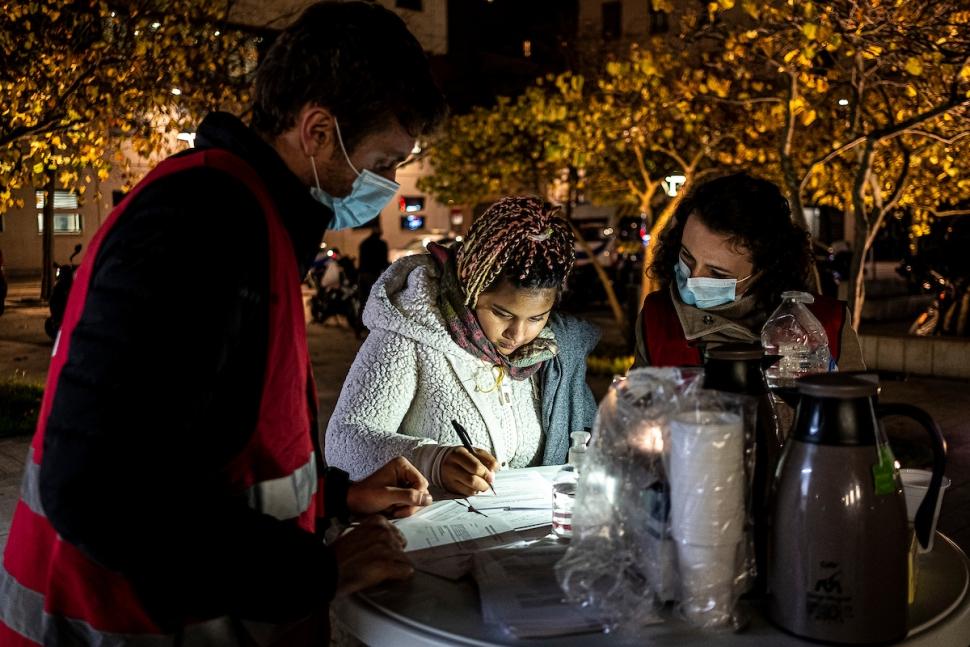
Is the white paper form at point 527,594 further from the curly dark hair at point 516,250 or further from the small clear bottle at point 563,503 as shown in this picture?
the curly dark hair at point 516,250

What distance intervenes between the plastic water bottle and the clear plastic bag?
3.32ft

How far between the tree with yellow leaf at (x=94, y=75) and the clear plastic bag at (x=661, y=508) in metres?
8.07

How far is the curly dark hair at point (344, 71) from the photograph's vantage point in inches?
62.1

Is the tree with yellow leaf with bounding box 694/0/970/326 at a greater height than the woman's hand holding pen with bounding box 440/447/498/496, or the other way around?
the tree with yellow leaf with bounding box 694/0/970/326

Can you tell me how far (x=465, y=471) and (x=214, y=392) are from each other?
124 centimetres

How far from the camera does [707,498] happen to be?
4.61 ft

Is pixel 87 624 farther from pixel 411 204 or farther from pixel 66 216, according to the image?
pixel 411 204

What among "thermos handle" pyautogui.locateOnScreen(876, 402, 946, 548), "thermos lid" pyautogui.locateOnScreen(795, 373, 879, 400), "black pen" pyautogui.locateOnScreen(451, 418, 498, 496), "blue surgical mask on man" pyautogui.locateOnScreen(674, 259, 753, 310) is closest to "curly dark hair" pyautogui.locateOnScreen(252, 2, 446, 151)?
"thermos lid" pyautogui.locateOnScreen(795, 373, 879, 400)

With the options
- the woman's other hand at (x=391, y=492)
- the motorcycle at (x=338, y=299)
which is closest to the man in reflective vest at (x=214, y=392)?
the woman's other hand at (x=391, y=492)

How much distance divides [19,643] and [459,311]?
1680 millimetres

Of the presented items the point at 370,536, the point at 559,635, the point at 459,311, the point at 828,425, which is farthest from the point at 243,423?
the point at 459,311

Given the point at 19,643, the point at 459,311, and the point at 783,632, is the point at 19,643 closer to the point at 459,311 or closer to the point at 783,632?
the point at 783,632

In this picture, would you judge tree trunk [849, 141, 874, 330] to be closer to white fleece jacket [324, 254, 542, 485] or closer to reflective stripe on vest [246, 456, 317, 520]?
white fleece jacket [324, 254, 542, 485]

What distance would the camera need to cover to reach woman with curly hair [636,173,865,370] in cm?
296
